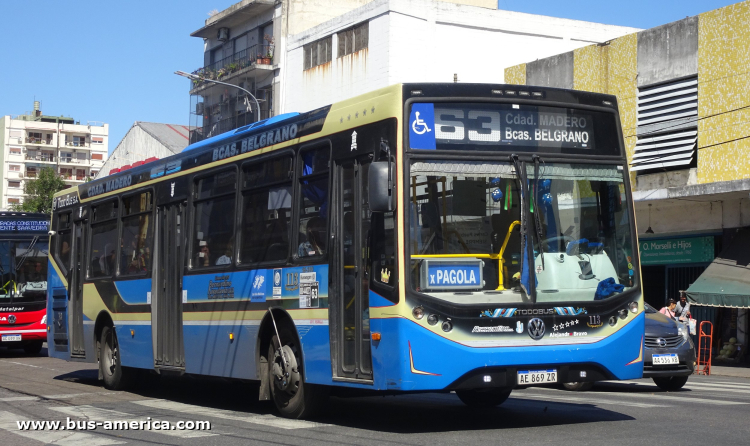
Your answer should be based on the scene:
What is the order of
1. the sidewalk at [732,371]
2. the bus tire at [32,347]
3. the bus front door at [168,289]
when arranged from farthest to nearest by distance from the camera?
the bus tire at [32,347] < the sidewalk at [732,371] < the bus front door at [168,289]

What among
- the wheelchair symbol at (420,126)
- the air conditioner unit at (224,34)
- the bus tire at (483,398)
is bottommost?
the bus tire at (483,398)

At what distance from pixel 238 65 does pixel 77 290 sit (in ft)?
119

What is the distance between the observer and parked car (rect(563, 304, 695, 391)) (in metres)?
14.9

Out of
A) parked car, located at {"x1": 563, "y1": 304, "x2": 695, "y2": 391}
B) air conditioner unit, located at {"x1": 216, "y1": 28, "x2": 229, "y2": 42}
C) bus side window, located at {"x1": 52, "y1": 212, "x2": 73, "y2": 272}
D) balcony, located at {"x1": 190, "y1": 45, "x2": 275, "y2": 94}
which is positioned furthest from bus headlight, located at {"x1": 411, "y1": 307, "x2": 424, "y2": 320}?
air conditioner unit, located at {"x1": 216, "y1": 28, "x2": 229, "y2": 42}

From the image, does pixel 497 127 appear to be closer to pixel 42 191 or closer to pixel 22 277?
pixel 22 277

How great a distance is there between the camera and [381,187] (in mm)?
8688

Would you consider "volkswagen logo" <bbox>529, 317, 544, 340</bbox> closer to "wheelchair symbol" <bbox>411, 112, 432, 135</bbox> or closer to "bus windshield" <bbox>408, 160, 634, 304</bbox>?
"bus windshield" <bbox>408, 160, 634, 304</bbox>

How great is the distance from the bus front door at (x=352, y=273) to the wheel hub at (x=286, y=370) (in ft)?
3.11

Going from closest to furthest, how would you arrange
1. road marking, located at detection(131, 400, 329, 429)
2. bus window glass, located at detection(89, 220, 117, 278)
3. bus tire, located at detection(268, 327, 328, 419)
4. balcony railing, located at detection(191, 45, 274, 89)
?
road marking, located at detection(131, 400, 329, 429)
bus tire, located at detection(268, 327, 328, 419)
bus window glass, located at detection(89, 220, 117, 278)
balcony railing, located at detection(191, 45, 274, 89)

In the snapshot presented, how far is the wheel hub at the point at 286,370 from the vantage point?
1044 cm

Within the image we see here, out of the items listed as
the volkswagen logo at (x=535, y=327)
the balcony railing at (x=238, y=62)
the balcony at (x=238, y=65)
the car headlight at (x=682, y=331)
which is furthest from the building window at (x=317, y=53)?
the volkswagen logo at (x=535, y=327)

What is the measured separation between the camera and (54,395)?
46.5 feet

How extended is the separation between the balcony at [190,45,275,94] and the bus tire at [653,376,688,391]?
118 ft

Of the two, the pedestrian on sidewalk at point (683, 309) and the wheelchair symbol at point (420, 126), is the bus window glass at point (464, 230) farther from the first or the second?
the pedestrian on sidewalk at point (683, 309)
